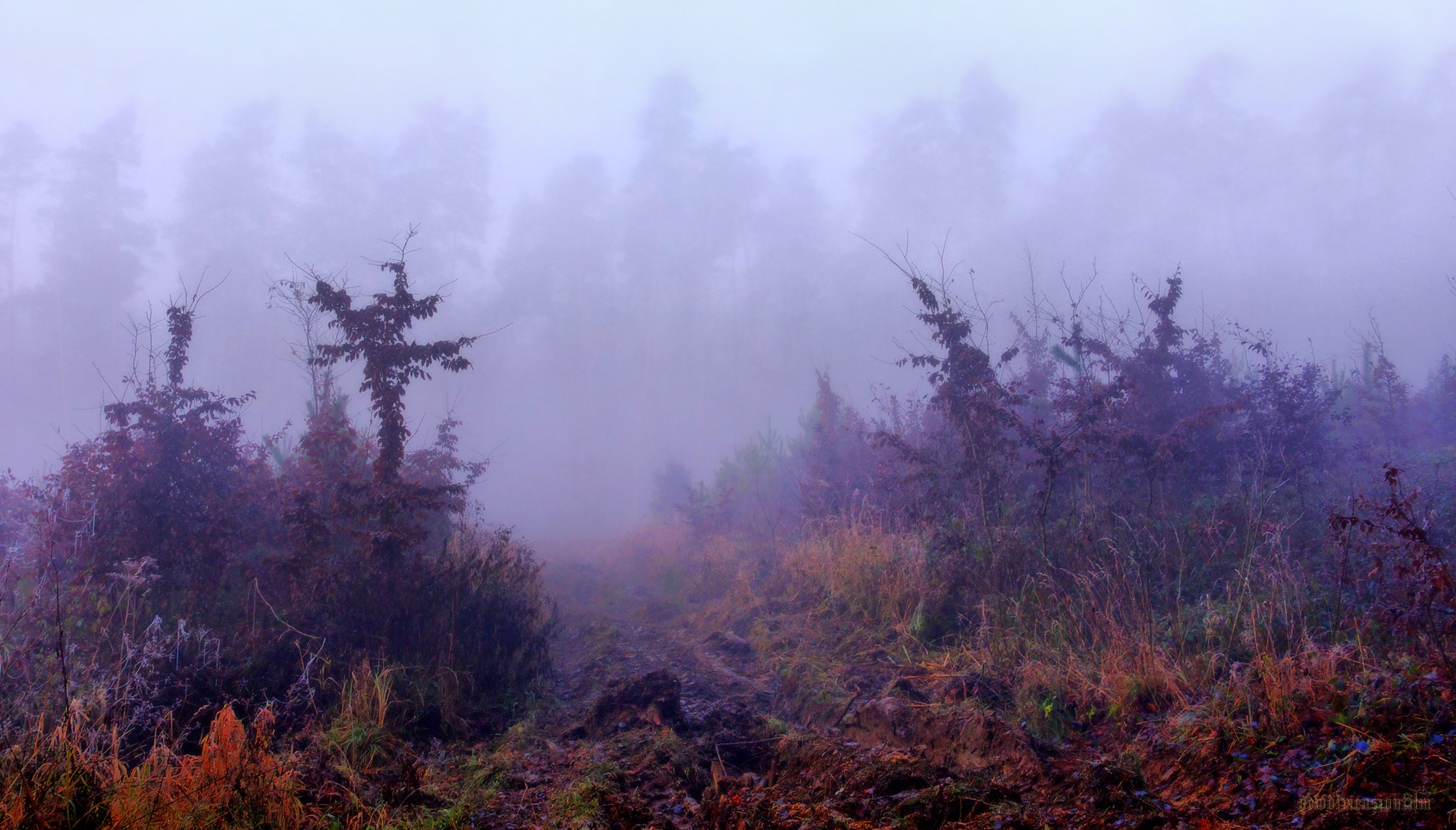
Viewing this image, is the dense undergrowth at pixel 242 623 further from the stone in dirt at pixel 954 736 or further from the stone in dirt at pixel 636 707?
the stone in dirt at pixel 954 736

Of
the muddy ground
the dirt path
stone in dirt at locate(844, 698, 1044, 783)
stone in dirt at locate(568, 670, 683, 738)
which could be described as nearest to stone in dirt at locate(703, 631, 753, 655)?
the muddy ground

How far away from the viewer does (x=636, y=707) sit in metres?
6.45

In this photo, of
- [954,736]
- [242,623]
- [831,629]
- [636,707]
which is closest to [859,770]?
[954,736]

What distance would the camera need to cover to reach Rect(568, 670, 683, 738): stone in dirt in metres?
6.15

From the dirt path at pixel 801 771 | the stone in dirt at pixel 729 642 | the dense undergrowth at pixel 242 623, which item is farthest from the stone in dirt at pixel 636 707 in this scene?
the stone in dirt at pixel 729 642

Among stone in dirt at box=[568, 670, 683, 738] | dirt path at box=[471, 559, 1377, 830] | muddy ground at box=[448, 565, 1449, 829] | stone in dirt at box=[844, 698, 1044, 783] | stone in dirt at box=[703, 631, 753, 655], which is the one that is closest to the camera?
muddy ground at box=[448, 565, 1449, 829]

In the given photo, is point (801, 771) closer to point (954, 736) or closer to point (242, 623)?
point (954, 736)

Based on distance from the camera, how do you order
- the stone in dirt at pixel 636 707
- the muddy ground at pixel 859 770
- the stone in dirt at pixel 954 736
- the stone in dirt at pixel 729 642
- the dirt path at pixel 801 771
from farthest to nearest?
1. the stone in dirt at pixel 729 642
2. the stone in dirt at pixel 636 707
3. the stone in dirt at pixel 954 736
4. the dirt path at pixel 801 771
5. the muddy ground at pixel 859 770

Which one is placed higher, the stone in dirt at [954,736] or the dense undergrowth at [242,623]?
the dense undergrowth at [242,623]

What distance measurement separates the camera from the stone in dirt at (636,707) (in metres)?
6.15

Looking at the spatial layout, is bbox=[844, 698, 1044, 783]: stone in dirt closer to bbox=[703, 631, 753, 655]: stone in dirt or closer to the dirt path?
the dirt path

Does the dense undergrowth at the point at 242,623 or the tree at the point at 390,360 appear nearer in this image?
the dense undergrowth at the point at 242,623

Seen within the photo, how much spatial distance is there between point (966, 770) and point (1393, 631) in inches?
120

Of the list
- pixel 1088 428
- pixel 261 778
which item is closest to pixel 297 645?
pixel 261 778
